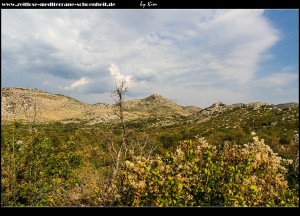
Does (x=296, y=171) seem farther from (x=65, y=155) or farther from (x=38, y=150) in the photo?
(x=65, y=155)

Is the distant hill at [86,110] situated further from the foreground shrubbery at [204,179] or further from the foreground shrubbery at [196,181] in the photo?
the foreground shrubbery at [204,179]

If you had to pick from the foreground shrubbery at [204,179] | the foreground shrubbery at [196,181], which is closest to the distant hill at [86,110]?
the foreground shrubbery at [196,181]

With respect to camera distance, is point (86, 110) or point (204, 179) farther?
point (86, 110)

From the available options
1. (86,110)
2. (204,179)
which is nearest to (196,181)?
(204,179)

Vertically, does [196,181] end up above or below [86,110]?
below

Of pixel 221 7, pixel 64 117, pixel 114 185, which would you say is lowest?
pixel 114 185

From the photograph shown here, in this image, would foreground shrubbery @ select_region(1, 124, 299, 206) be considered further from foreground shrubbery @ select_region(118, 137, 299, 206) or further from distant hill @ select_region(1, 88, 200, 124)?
distant hill @ select_region(1, 88, 200, 124)

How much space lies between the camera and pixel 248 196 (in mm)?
7961

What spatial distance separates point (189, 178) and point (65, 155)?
12018 mm

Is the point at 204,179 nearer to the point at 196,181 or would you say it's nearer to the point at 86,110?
the point at 196,181

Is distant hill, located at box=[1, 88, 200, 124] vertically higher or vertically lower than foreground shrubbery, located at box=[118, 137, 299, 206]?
higher

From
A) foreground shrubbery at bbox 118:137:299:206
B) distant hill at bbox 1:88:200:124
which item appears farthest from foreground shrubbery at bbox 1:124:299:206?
distant hill at bbox 1:88:200:124

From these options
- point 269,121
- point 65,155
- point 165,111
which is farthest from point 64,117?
point 65,155

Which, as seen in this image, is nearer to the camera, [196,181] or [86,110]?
[196,181]
